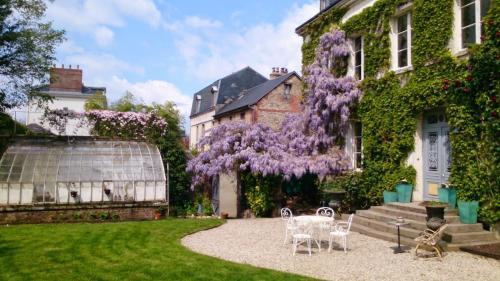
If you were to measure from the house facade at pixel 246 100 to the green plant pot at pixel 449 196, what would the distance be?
9491 millimetres

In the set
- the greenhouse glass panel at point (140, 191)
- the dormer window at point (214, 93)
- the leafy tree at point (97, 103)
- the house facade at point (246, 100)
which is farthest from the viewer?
the leafy tree at point (97, 103)

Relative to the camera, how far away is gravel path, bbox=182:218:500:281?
253 inches

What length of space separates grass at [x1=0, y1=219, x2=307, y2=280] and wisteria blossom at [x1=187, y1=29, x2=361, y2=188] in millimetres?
3845

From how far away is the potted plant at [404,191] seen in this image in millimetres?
11075

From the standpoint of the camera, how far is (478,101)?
887 centimetres

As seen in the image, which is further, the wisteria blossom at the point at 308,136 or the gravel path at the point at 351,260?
the wisteria blossom at the point at 308,136

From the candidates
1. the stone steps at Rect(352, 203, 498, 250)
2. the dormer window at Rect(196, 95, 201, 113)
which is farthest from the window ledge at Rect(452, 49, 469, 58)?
the dormer window at Rect(196, 95, 201, 113)

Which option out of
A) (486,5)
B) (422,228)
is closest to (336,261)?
(422,228)

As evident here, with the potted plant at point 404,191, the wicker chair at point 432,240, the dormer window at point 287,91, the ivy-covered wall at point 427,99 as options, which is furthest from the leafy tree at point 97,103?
the wicker chair at point 432,240

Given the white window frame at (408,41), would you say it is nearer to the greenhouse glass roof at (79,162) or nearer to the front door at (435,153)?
the front door at (435,153)

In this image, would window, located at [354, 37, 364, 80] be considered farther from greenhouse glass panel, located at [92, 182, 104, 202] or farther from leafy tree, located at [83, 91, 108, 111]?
leafy tree, located at [83, 91, 108, 111]

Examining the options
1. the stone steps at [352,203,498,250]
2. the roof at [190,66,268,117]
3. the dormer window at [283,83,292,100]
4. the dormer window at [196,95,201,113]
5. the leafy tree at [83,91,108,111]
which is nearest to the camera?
the stone steps at [352,203,498,250]

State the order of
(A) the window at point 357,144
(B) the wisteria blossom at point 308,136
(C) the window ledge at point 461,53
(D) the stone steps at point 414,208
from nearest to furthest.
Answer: (D) the stone steps at point 414,208
(C) the window ledge at point 461,53
(B) the wisteria blossom at point 308,136
(A) the window at point 357,144

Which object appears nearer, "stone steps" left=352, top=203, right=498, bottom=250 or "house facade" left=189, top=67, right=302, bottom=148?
"stone steps" left=352, top=203, right=498, bottom=250
